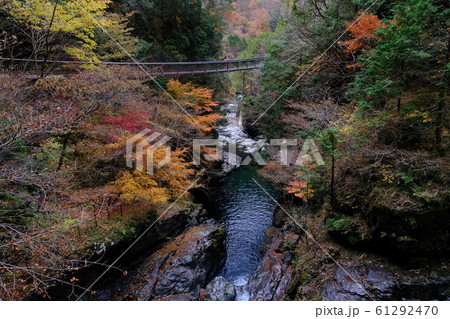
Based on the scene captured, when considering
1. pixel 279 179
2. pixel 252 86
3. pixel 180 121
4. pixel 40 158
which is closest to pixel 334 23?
pixel 279 179

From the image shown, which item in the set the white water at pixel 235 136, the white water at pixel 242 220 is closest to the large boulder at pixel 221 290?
the white water at pixel 242 220

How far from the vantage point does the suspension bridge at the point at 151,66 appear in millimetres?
7840

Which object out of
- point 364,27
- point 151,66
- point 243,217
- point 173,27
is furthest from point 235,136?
point 364,27

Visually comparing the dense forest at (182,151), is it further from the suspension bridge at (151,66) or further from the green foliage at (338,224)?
the suspension bridge at (151,66)

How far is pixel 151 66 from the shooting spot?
12102 millimetres

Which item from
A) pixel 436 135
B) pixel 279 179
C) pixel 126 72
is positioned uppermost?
pixel 126 72

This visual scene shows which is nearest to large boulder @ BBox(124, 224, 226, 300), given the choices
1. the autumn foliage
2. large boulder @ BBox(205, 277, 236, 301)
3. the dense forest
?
large boulder @ BBox(205, 277, 236, 301)

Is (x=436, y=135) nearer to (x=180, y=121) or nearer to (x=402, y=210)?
(x=402, y=210)

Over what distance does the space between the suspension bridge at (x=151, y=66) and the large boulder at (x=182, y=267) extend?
289 inches

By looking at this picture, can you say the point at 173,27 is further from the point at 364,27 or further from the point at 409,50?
the point at 409,50

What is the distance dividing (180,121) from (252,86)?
15.3 meters

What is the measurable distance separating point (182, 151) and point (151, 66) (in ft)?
21.2

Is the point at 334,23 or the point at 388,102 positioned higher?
the point at 334,23

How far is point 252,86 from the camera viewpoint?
24172mm
